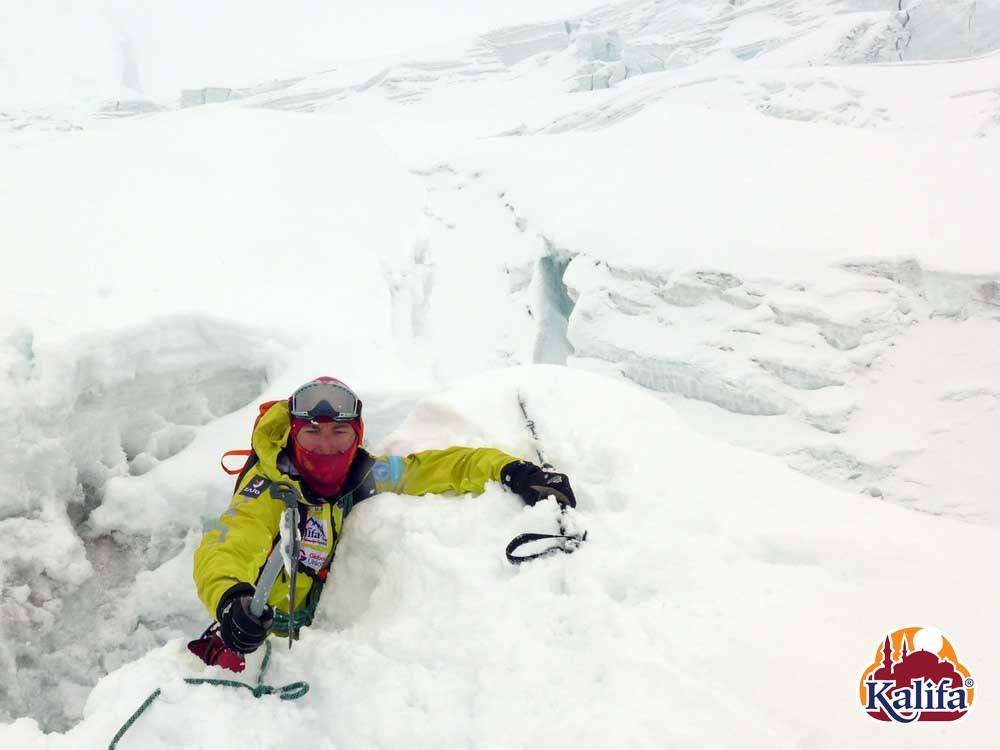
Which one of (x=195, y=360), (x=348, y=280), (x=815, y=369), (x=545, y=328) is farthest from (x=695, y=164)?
(x=195, y=360)

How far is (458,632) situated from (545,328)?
10665 mm

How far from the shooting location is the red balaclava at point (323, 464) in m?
2.36

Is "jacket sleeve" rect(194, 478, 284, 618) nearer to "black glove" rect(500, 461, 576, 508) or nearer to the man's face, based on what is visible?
the man's face

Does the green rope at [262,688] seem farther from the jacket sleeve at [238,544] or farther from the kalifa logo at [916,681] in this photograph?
the kalifa logo at [916,681]

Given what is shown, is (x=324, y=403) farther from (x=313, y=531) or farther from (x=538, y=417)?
(x=538, y=417)

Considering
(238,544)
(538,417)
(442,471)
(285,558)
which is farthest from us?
(538,417)

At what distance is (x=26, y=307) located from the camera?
11.6ft

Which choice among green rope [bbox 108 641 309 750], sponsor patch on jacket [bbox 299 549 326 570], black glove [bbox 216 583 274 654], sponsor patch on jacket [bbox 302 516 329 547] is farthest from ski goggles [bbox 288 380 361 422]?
green rope [bbox 108 641 309 750]

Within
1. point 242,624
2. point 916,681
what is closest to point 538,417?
point 242,624

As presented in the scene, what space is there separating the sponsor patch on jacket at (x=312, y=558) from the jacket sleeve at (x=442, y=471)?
0.37m

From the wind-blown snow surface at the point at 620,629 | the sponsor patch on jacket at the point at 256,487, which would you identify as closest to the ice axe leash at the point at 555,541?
the wind-blown snow surface at the point at 620,629

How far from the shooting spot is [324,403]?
2.34 metres

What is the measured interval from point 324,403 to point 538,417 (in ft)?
3.81

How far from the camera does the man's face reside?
234cm
